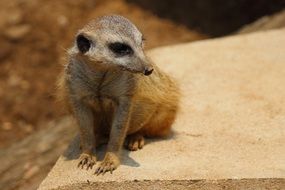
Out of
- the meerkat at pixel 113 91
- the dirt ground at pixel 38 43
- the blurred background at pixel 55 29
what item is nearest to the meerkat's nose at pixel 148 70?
the meerkat at pixel 113 91

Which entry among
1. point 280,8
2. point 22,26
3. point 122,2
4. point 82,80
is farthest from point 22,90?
point 82,80

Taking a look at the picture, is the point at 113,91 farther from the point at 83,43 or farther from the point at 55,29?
the point at 55,29

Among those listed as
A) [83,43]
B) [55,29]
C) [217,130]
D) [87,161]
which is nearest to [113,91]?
[83,43]

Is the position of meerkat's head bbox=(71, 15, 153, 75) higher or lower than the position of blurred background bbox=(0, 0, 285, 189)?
lower

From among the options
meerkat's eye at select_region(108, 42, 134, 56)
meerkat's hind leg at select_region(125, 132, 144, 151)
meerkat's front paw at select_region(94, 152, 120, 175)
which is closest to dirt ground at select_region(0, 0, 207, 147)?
meerkat's hind leg at select_region(125, 132, 144, 151)

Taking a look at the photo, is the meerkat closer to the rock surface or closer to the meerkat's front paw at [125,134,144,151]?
→ the meerkat's front paw at [125,134,144,151]

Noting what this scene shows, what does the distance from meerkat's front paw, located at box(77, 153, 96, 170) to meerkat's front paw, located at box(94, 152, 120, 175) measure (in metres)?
0.08

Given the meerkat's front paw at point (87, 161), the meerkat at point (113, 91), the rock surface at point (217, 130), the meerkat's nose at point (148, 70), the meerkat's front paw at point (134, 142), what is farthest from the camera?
the meerkat's front paw at point (134, 142)

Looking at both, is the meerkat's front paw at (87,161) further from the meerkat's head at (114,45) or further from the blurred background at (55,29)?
the blurred background at (55,29)

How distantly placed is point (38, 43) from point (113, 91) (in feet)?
16.5

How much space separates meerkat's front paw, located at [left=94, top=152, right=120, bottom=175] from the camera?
3824 mm

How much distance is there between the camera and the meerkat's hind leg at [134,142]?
4.18 meters

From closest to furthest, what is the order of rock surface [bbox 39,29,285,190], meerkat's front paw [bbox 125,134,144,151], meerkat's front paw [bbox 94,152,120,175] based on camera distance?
rock surface [bbox 39,29,285,190] → meerkat's front paw [bbox 94,152,120,175] → meerkat's front paw [bbox 125,134,144,151]

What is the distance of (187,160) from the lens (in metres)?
3.99
